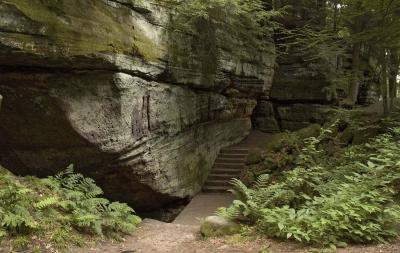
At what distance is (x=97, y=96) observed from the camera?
8.84 meters

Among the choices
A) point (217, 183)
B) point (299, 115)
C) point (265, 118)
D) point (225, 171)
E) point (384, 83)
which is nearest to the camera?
point (384, 83)

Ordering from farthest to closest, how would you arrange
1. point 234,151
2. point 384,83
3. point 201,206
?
point 234,151 → point 201,206 → point 384,83

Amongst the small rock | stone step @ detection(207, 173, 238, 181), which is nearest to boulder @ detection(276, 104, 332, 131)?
stone step @ detection(207, 173, 238, 181)

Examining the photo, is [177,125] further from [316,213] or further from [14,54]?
[316,213]

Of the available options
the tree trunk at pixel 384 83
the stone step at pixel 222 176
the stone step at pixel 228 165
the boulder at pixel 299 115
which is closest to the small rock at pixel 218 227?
the tree trunk at pixel 384 83

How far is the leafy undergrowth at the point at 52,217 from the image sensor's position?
6.11 m

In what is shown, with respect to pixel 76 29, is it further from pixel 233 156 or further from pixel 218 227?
pixel 233 156

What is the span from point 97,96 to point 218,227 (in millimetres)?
4073

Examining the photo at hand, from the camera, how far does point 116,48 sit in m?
8.66

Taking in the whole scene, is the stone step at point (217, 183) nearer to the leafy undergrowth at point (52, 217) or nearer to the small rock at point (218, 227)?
the leafy undergrowth at point (52, 217)

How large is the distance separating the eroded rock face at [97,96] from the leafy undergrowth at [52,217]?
141 centimetres

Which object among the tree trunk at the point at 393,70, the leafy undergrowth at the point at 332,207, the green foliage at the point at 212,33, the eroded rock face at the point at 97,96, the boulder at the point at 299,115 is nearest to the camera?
the leafy undergrowth at the point at 332,207

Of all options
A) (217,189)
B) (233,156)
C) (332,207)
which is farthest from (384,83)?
(233,156)

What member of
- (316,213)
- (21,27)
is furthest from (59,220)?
(316,213)
